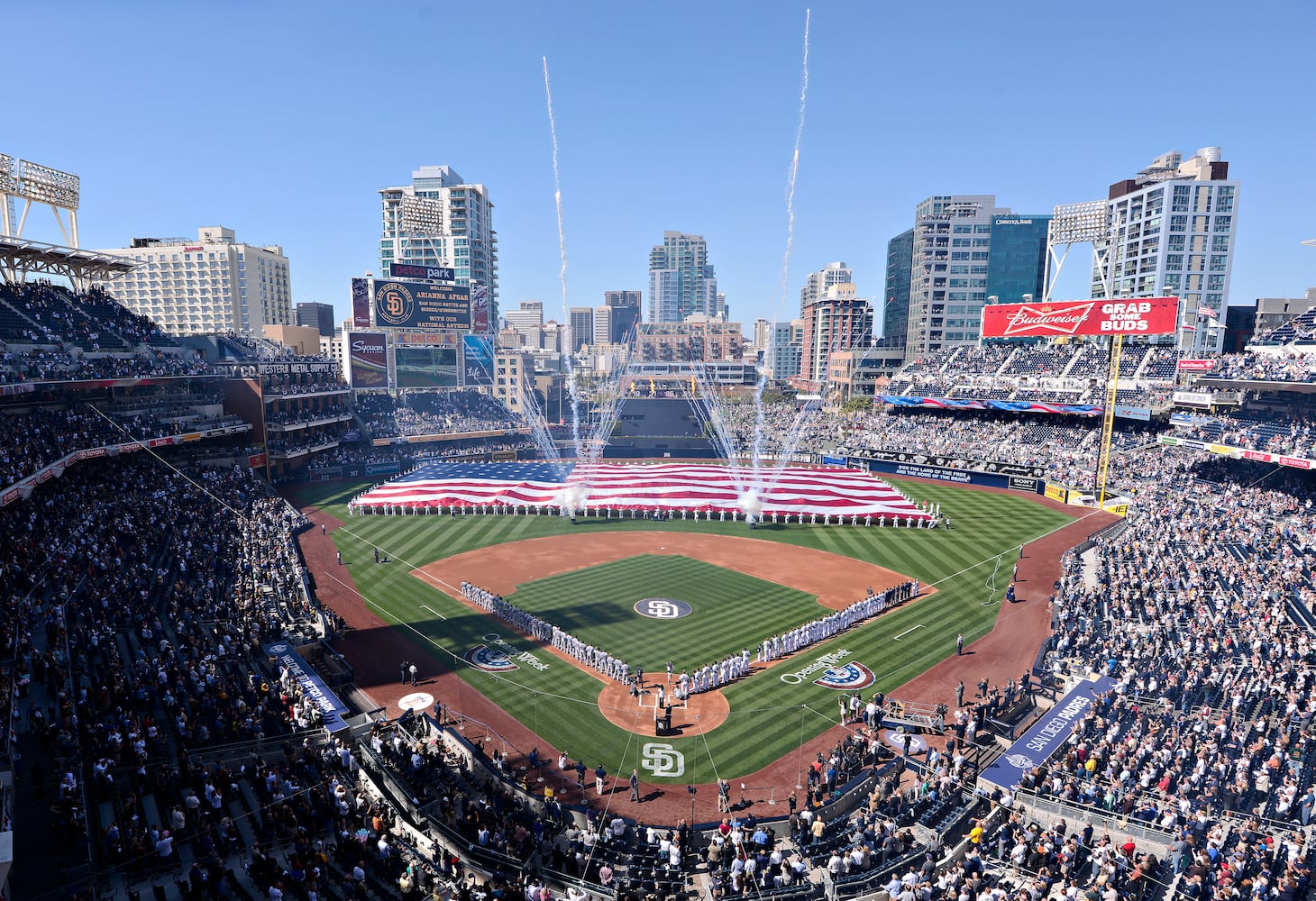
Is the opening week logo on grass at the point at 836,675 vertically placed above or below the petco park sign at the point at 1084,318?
below

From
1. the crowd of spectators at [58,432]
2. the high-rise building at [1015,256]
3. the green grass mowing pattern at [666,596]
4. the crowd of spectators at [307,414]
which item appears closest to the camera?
the green grass mowing pattern at [666,596]

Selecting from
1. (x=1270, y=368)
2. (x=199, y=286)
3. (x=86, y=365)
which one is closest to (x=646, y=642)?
(x=86, y=365)

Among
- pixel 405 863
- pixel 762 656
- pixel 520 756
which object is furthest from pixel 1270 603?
pixel 405 863

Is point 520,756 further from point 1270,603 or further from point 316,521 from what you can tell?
point 316,521

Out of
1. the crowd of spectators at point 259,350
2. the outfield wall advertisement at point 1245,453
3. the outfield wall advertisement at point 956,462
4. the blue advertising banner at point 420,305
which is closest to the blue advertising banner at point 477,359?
the blue advertising banner at point 420,305

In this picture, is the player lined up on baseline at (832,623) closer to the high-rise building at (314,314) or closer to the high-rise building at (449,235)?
the high-rise building at (449,235)

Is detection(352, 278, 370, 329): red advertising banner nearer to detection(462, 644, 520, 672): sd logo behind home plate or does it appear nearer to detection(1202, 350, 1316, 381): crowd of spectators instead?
detection(462, 644, 520, 672): sd logo behind home plate

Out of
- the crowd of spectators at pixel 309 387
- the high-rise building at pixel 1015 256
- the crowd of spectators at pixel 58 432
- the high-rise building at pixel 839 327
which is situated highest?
the high-rise building at pixel 1015 256
